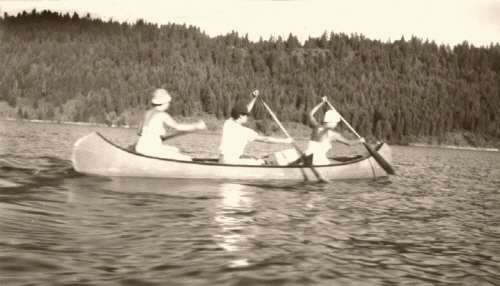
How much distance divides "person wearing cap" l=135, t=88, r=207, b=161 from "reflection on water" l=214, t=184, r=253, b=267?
1.57 meters

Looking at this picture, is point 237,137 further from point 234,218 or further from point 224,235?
point 224,235

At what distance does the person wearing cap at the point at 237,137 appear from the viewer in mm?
14441

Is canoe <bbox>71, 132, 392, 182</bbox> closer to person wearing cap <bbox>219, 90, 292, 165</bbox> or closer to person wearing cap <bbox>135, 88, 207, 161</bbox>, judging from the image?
person wearing cap <bbox>135, 88, 207, 161</bbox>

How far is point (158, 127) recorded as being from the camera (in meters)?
14.0

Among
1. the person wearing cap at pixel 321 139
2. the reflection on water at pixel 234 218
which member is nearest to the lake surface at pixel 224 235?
the reflection on water at pixel 234 218

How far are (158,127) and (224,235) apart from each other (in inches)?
221

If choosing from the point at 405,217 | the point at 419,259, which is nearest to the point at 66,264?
the point at 419,259

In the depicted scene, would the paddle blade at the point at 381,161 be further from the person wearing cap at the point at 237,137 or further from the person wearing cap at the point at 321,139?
the person wearing cap at the point at 237,137

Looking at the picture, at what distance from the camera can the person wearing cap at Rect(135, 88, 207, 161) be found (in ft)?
44.7

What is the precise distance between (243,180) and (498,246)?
274 inches

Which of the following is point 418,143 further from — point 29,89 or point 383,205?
point 383,205

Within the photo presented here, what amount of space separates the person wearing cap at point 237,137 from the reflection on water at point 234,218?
944 millimetres

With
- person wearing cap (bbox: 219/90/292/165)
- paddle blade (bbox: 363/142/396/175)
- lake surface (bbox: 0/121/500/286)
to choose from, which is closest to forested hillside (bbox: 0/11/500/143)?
paddle blade (bbox: 363/142/396/175)

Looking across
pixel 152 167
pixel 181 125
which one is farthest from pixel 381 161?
pixel 152 167
